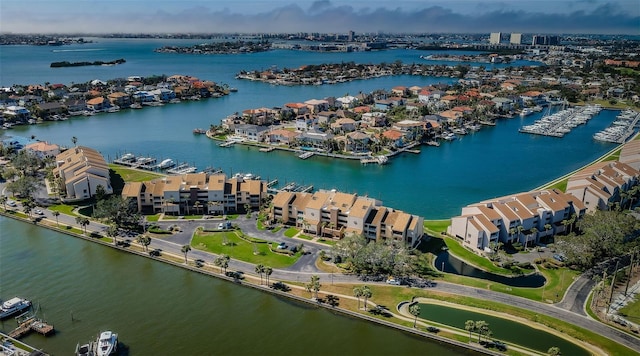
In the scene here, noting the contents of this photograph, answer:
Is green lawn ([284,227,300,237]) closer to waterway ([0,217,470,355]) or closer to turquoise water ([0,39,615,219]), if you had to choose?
waterway ([0,217,470,355])

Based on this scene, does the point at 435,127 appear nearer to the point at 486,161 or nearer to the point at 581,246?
the point at 486,161

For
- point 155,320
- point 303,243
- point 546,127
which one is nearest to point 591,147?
point 546,127

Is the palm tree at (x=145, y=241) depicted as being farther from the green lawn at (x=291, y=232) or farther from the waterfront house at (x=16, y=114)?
the waterfront house at (x=16, y=114)

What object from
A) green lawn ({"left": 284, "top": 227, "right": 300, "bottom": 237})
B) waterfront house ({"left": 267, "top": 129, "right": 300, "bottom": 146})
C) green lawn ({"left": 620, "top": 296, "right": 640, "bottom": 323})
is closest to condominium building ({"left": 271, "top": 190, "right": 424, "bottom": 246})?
green lawn ({"left": 284, "top": 227, "right": 300, "bottom": 237})

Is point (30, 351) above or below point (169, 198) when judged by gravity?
below

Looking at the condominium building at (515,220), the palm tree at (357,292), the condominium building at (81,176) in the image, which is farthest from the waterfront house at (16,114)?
the condominium building at (515,220)

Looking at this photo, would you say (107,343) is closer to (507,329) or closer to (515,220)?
(507,329)
